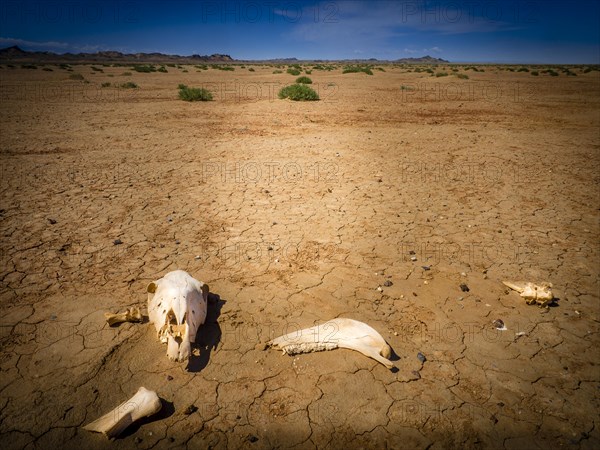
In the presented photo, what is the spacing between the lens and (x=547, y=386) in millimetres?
2652

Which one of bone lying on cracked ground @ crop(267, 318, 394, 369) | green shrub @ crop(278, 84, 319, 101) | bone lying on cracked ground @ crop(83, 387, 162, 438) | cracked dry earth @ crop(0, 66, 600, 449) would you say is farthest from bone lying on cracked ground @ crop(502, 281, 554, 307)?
green shrub @ crop(278, 84, 319, 101)

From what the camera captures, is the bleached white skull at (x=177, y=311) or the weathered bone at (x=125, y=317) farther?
the weathered bone at (x=125, y=317)

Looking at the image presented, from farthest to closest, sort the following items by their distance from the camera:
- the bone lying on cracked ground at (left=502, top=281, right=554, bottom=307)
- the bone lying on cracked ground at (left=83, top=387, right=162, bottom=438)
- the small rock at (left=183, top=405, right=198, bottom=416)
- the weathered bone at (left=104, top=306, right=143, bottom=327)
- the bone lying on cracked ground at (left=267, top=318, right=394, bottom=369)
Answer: the bone lying on cracked ground at (left=502, top=281, right=554, bottom=307) → the weathered bone at (left=104, top=306, right=143, bottom=327) → the bone lying on cracked ground at (left=267, top=318, right=394, bottom=369) → the small rock at (left=183, top=405, right=198, bottom=416) → the bone lying on cracked ground at (left=83, top=387, right=162, bottom=438)

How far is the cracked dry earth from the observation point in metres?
2.38

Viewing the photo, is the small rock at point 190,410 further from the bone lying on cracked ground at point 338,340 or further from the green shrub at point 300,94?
the green shrub at point 300,94

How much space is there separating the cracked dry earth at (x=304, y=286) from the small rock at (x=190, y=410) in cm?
2

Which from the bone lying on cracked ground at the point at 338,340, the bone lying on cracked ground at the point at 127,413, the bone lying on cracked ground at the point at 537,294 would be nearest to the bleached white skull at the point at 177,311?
the bone lying on cracked ground at the point at 127,413

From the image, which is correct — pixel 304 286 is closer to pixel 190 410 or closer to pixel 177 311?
pixel 177 311

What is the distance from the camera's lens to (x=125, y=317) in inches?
120

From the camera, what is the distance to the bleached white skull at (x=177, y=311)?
259 centimetres

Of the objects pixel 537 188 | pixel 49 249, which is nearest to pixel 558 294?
pixel 537 188

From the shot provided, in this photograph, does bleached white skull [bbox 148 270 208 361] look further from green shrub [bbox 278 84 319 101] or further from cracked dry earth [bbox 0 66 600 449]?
green shrub [bbox 278 84 319 101]

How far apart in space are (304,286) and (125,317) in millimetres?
1938

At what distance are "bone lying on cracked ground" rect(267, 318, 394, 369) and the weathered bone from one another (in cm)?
136
